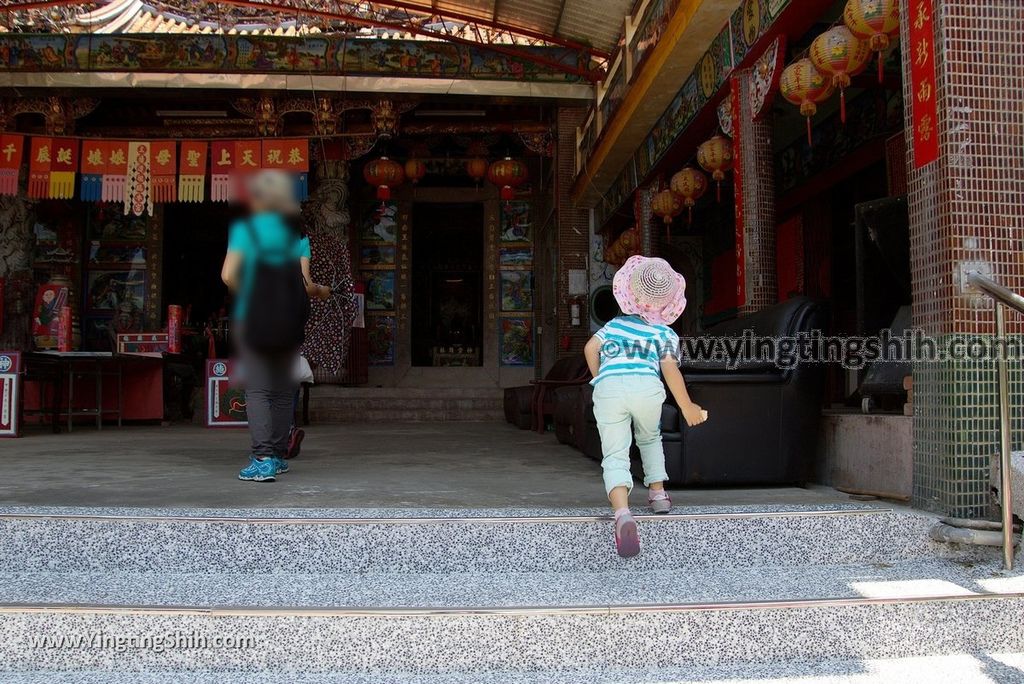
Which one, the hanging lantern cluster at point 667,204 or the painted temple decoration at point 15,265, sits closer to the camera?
the hanging lantern cluster at point 667,204

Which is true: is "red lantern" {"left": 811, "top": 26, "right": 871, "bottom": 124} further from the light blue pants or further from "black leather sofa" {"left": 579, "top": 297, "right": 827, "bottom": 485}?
the light blue pants

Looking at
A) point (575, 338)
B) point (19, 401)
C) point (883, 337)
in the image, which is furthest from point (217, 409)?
point (883, 337)

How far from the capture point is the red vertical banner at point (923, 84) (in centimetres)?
293

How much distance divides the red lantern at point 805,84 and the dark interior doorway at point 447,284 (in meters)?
8.50

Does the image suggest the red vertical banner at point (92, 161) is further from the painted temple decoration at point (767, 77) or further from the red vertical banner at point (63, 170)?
the painted temple decoration at point (767, 77)

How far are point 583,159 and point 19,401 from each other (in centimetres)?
645

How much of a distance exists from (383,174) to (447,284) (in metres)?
3.79

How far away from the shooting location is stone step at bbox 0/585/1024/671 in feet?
6.98

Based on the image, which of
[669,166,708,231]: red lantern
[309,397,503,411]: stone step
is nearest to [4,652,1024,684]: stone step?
[669,166,708,231]: red lantern

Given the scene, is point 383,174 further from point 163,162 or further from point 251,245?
point 251,245

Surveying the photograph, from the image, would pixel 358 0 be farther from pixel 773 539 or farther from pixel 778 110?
pixel 773 539

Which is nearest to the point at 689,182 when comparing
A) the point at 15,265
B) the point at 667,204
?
the point at 667,204

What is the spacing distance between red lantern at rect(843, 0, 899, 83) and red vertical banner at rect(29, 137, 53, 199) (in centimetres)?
863

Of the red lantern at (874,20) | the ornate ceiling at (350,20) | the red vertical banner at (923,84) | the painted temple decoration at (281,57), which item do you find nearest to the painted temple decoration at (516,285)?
the painted temple decoration at (281,57)
